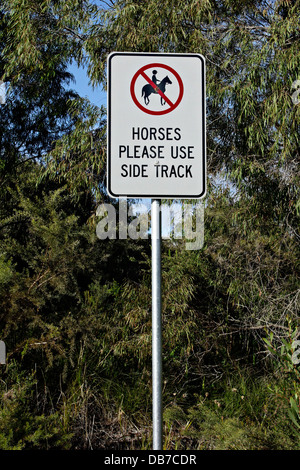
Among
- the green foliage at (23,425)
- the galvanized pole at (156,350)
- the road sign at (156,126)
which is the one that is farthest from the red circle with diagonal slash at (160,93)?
the green foliage at (23,425)

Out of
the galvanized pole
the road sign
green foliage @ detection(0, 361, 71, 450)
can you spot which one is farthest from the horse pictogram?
green foliage @ detection(0, 361, 71, 450)

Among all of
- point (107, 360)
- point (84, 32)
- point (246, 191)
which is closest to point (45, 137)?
point (84, 32)

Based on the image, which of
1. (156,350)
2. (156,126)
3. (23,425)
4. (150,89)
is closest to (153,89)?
(150,89)

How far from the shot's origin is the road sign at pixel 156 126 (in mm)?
2369

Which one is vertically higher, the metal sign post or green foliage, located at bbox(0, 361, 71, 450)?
the metal sign post

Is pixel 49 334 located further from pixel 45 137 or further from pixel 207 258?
pixel 45 137

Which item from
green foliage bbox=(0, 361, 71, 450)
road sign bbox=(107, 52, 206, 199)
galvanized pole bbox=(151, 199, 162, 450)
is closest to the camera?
galvanized pole bbox=(151, 199, 162, 450)

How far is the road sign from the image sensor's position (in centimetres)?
237

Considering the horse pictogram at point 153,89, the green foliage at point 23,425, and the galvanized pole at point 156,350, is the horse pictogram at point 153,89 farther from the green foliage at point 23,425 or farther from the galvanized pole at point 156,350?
the green foliage at point 23,425

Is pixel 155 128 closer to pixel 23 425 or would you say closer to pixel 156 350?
pixel 156 350

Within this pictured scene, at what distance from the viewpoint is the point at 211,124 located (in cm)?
583

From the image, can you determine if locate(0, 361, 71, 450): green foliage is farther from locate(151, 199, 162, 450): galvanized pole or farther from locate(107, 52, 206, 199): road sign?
locate(107, 52, 206, 199): road sign

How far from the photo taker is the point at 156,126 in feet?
7.84

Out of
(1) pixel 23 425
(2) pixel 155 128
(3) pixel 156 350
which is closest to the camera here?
(3) pixel 156 350
